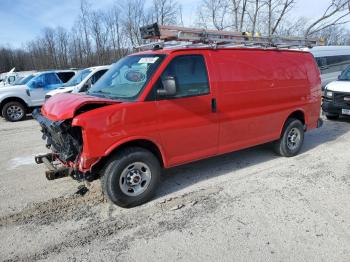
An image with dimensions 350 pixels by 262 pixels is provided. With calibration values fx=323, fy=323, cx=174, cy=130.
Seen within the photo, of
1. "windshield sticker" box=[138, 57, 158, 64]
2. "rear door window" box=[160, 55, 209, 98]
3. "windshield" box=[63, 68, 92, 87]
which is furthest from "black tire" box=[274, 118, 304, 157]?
"windshield" box=[63, 68, 92, 87]

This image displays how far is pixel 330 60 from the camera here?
14734 millimetres

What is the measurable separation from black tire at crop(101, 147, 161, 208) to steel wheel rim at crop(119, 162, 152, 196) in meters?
0.01

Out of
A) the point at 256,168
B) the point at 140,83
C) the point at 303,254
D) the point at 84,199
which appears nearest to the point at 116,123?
the point at 140,83

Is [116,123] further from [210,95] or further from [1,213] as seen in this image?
[1,213]

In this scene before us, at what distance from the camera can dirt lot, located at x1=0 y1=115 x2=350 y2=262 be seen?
3.41 m

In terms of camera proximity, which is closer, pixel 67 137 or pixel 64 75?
pixel 67 137

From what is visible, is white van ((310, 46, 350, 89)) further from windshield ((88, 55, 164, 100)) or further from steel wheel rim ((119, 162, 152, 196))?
steel wheel rim ((119, 162, 152, 196))

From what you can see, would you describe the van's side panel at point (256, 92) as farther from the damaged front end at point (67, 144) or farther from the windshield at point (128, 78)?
the damaged front end at point (67, 144)

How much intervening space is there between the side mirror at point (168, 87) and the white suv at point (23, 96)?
1071cm

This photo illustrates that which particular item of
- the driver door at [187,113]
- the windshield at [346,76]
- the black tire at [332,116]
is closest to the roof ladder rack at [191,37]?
the driver door at [187,113]

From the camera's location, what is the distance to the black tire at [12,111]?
1292 centimetres

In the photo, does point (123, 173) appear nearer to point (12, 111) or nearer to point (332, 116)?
point (332, 116)

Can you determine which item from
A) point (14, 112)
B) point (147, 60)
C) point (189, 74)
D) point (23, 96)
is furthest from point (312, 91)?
point (14, 112)

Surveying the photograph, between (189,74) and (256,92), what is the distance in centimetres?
144
